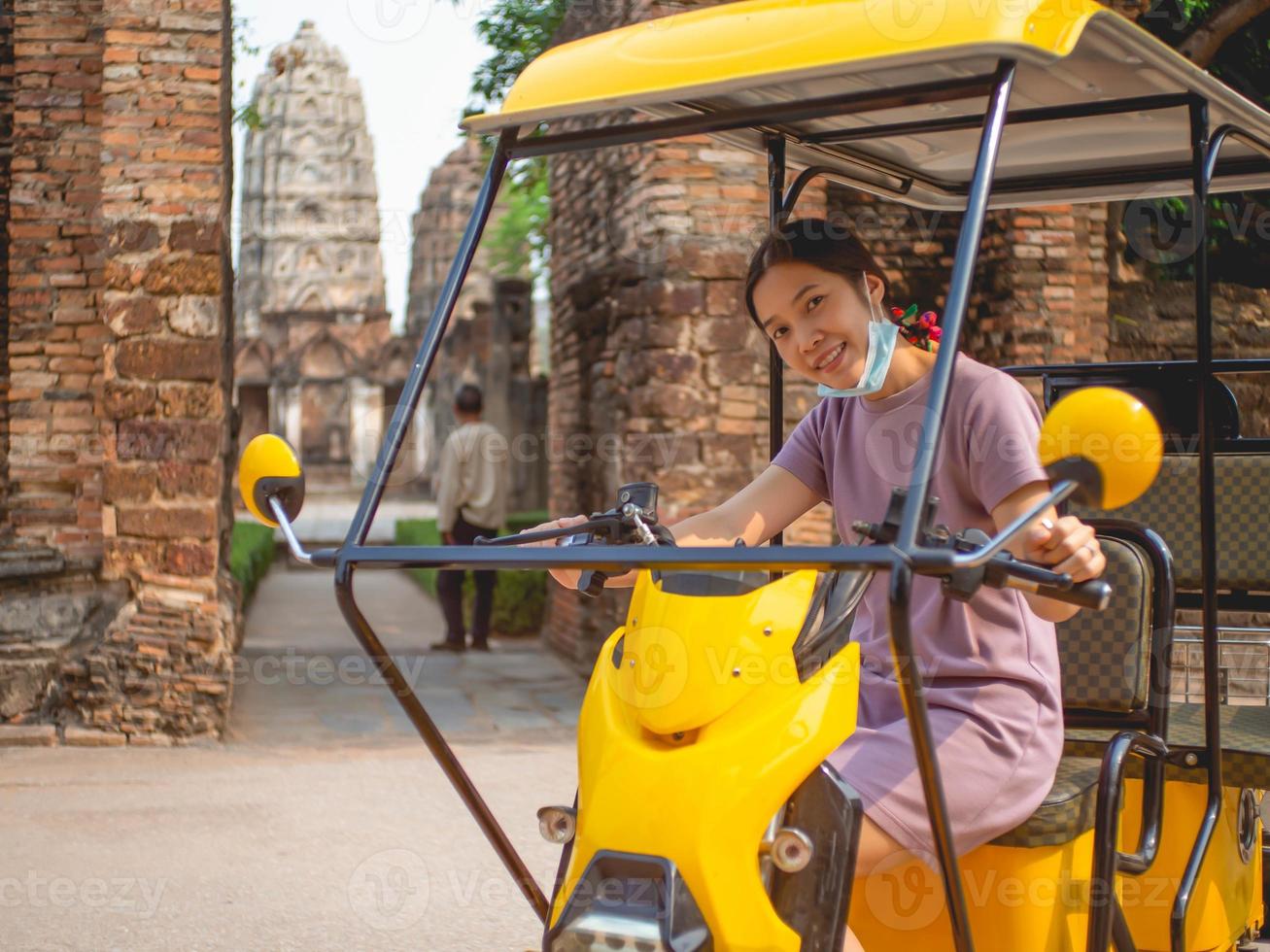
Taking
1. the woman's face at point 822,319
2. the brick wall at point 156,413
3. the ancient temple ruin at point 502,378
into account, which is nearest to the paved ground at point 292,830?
the brick wall at point 156,413

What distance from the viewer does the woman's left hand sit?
2.09 m

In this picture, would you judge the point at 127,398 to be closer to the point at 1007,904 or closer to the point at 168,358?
the point at 168,358

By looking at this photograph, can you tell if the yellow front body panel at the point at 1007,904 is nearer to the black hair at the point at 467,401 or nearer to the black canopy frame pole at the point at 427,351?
the black canopy frame pole at the point at 427,351

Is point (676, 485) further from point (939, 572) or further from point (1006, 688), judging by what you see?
point (939, 572)

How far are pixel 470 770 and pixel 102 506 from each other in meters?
2.47

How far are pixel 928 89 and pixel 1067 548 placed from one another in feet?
2.56

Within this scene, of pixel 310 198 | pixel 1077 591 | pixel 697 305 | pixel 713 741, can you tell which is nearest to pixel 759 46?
pixel 1077 591

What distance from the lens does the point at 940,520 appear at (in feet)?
8.43

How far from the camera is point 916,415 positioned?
106 inches

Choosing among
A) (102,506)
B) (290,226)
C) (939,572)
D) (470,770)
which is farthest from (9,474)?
(290,226)

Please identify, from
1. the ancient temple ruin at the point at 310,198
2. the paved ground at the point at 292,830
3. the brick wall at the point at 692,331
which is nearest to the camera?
the paved ground at the point at 292,830

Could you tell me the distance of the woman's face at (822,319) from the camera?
8.43ft

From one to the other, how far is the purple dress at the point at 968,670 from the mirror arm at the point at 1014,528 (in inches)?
15.2
